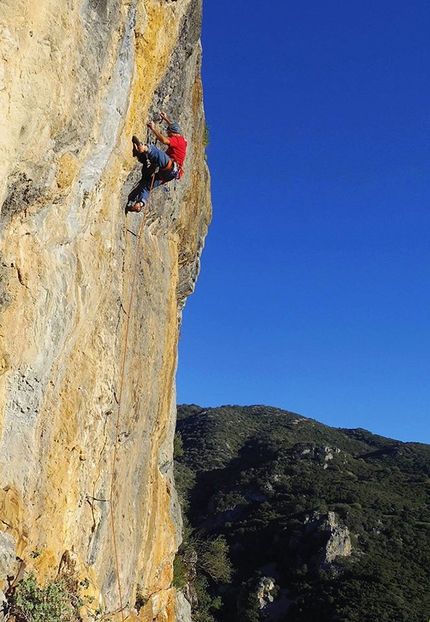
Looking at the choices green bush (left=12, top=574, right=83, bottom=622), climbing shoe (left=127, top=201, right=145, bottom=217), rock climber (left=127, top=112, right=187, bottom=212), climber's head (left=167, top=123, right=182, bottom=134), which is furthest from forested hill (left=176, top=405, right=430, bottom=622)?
climber's head (left=167, top=123, right=182, bottom=134)

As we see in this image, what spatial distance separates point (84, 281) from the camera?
22.4 feet

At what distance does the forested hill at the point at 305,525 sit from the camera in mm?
30609

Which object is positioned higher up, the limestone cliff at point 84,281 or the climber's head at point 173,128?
the climber's head at point 173,128

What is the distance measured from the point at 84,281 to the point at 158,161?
8.31 feet

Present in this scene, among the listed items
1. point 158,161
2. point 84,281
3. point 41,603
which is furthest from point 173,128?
point 41,603

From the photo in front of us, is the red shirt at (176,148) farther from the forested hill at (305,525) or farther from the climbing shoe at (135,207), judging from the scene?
the forested hill at (305,525)

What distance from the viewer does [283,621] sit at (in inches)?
1201

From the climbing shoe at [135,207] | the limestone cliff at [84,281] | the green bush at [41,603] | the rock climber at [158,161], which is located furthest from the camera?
the climbing shoe at [135,207]

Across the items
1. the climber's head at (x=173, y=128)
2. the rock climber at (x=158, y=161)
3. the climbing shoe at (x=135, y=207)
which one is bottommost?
the climbing shoe at (x=135, y=207)

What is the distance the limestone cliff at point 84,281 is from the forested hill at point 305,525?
13.9 metres

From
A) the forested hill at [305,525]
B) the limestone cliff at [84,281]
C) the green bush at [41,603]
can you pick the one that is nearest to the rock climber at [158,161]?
the limestone cliff at [84,281]

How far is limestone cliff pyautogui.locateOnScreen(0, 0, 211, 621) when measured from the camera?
17.1ft

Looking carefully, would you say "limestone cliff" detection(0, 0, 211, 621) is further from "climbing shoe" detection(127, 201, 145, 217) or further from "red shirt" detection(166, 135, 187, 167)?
"red shirt" detection(166, 135, 187, 167)

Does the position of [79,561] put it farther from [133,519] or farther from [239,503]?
[239,503]
